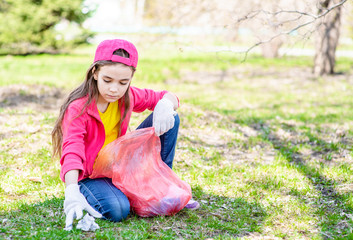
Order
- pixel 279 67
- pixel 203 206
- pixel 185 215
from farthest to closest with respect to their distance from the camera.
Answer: pixel 279 67 < pixel 203 206 < pixel 185 215

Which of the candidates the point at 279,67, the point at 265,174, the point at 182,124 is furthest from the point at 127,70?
the point at 279,67

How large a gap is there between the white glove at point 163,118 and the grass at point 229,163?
0.61 metres

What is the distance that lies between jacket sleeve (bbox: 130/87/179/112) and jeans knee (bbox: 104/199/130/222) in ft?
2.48

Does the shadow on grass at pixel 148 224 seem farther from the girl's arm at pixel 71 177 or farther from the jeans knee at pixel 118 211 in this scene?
the girl's arm at pixel 71 177

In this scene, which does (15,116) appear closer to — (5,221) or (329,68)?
(5,221)

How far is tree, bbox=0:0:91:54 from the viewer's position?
1170 cm

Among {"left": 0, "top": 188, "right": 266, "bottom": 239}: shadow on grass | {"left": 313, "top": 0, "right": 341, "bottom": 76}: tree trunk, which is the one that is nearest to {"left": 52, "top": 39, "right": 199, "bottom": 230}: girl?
{"left": 0, "top": 188, "right": 266, "bottom": 239}: shadow on grass

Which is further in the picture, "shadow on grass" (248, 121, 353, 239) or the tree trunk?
the tree trunk

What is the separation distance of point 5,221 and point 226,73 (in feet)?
27.9

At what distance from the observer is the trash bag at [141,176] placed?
2688 millimetres

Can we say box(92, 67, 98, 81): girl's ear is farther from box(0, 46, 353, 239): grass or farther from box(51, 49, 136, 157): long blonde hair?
box(0, 46, 353, 239): grass

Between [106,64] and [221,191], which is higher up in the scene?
[106,64]

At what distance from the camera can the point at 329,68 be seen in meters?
9.82

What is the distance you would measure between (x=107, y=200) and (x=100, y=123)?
0.53m
